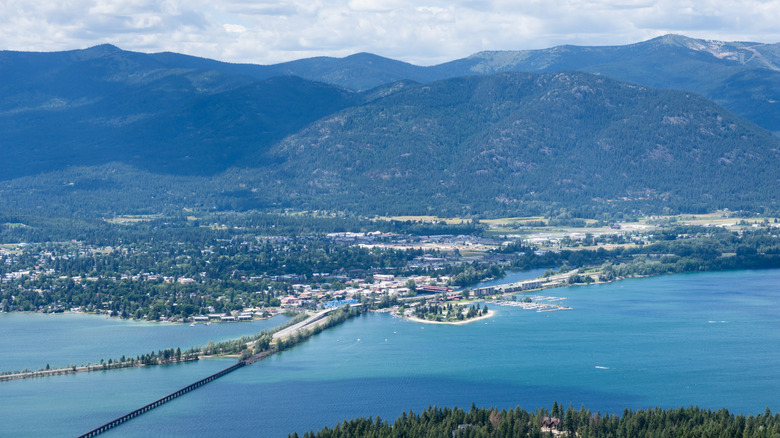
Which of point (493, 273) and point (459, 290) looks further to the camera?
point (493, 273)

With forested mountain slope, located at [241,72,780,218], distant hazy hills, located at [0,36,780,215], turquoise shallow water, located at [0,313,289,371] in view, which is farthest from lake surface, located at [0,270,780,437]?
forested mountain slope, located at [241,72,780,218]

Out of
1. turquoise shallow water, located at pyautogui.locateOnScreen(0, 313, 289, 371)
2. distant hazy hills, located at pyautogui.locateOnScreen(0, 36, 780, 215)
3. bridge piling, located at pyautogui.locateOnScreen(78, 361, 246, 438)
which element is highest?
distant hazy hills, located at pyautogui.locateOnScreen(0, 36, 780, 215)

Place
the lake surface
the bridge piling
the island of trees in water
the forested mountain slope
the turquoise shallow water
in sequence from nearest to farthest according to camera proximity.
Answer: the island of trees in water < the bridge piling < the lake surface < the turquoise shallow water < the forested mountain slope

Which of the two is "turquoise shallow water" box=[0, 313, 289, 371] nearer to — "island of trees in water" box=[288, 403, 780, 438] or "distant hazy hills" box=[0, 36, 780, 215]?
"island of trees in water" box=[288, 403, 780, 438]

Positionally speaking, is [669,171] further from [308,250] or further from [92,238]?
[92,238]

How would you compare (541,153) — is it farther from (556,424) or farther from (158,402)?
(556,424)

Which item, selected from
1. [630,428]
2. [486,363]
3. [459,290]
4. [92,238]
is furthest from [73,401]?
[92,238]
